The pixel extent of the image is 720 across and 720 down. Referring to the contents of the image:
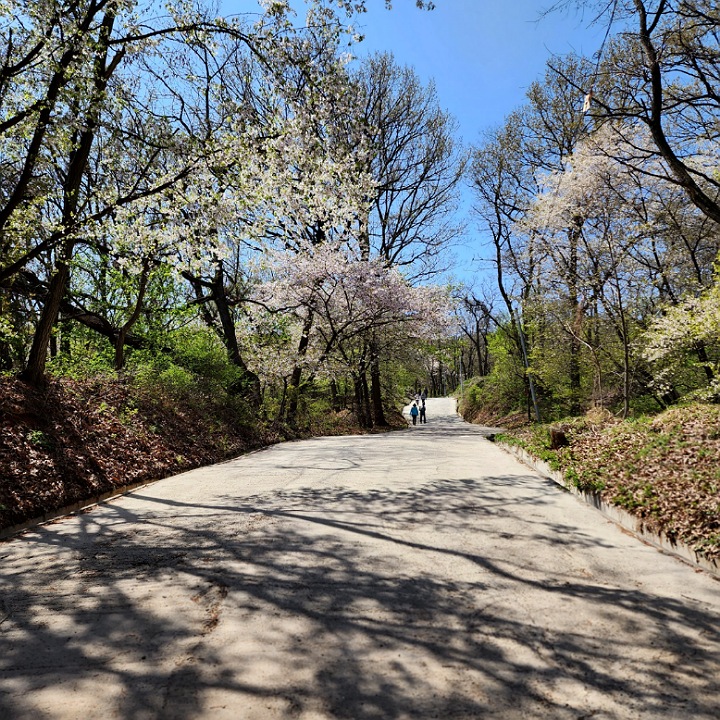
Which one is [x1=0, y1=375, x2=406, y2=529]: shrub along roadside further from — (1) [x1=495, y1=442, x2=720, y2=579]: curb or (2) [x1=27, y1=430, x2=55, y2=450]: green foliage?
(1) [x1=495, y1=442, x2=720, y2=579]: curb

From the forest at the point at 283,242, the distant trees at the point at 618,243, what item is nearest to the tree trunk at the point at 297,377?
the forest at the point at 283,242

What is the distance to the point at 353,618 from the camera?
Result: 328 centimetres

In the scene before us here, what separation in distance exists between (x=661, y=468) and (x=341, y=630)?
5.66 m

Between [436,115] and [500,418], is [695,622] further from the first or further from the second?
[500,418]

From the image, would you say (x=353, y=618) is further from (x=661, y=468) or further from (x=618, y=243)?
(x=618, y=243)

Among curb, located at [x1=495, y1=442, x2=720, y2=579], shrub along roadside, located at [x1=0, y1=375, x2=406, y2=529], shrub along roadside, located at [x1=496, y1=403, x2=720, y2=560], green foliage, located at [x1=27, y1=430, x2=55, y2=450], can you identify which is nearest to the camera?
curb, located at [x1=495, y1=442, x2=720, y2=579]

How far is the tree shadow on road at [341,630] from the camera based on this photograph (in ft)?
8.00

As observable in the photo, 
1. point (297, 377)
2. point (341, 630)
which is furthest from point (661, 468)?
point (297, 377)

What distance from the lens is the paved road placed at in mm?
2438

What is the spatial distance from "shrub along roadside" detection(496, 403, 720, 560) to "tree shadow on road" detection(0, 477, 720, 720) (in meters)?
1.05

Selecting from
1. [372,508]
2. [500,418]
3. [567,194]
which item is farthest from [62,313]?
[500,418]

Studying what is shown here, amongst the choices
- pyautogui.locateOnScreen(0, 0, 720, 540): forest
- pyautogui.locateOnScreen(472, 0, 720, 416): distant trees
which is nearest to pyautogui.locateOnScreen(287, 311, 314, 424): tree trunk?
pyautogui.locateOnScreen(0, 0, 720, 540): forest

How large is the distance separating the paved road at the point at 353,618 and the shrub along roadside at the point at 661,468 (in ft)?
1.47

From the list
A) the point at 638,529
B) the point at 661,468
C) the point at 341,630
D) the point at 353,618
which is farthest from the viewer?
the point at 661,468
